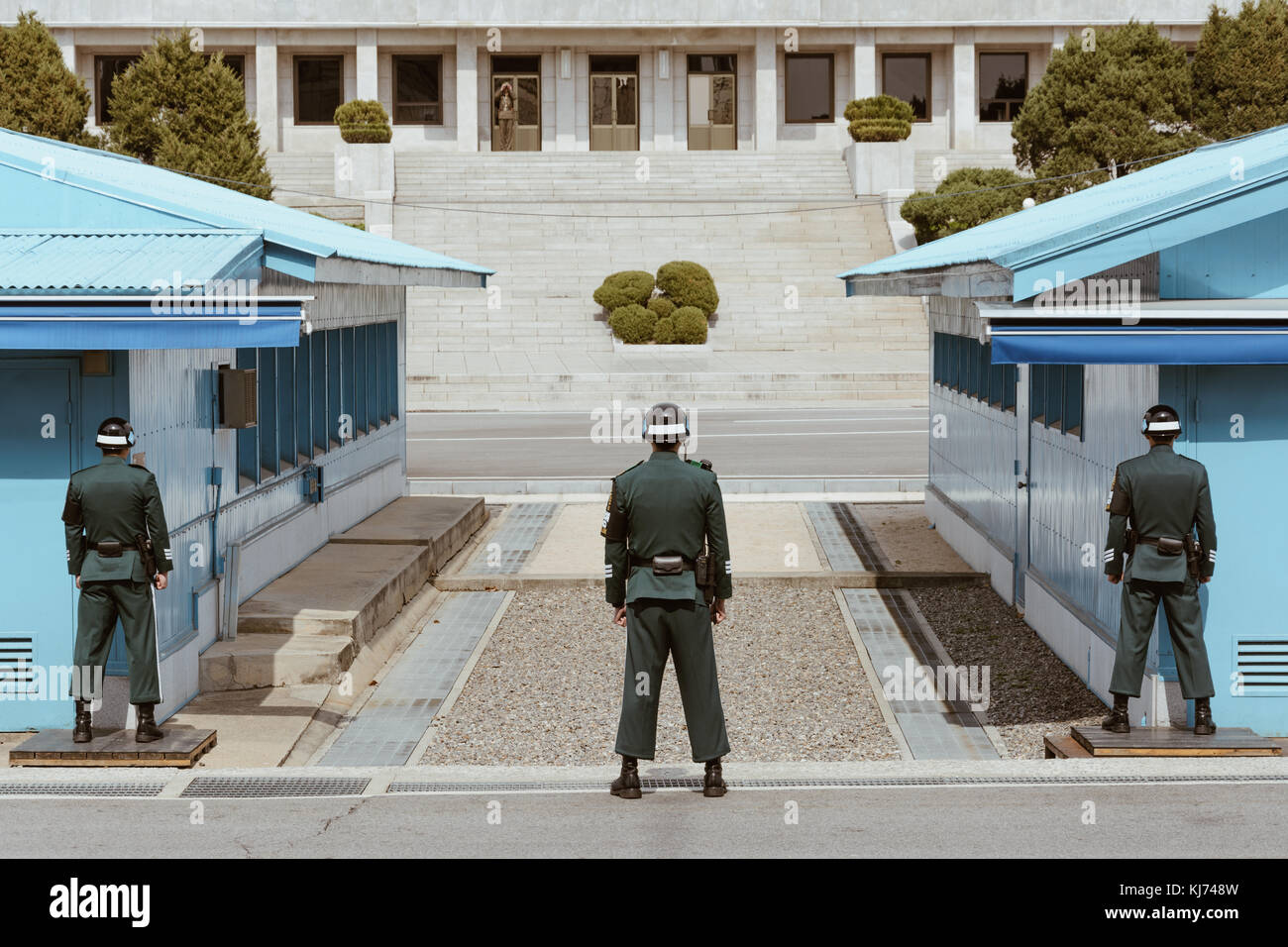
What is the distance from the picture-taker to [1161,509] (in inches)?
360

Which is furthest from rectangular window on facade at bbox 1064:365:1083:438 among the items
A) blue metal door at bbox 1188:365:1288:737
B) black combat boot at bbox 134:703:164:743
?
black combat boot at bbox 134:703:164:743

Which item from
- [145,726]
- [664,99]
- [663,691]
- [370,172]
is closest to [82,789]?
[145,726]

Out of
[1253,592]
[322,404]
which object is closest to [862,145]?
[322,404]

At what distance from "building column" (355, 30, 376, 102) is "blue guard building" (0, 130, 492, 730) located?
4234 cm

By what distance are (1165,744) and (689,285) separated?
3106 centimetres

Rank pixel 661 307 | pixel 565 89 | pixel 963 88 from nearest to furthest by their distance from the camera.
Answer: pixel 661 307 < pixel 963 88 < pixel 565 89

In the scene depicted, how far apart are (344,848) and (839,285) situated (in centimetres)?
3710

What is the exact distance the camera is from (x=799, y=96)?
2251 inches

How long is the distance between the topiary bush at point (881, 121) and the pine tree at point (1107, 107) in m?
5.75

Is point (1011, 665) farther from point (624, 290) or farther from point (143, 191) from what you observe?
point (624, 290)

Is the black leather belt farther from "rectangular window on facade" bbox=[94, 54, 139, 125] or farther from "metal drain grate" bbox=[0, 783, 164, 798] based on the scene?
"rectangular window on facade" bbox=[94, 54, 139, 125]

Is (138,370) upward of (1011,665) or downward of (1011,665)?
upward

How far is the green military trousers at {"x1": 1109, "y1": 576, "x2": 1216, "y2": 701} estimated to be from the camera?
928cm

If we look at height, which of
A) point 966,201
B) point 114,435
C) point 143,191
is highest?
point 966,201
